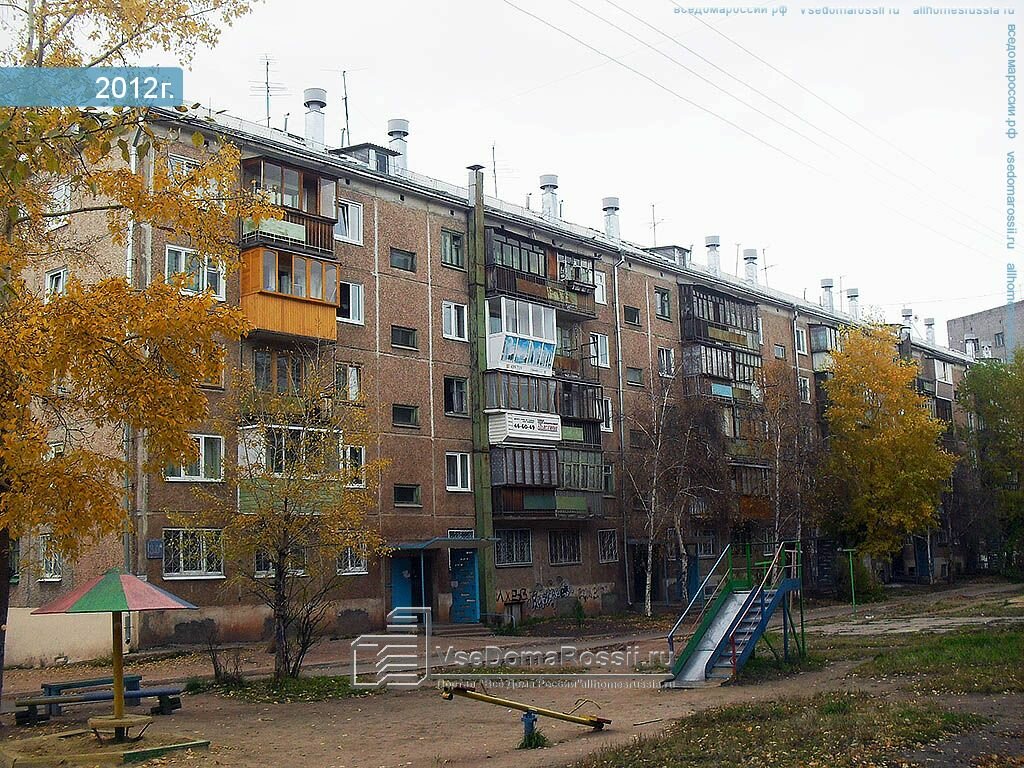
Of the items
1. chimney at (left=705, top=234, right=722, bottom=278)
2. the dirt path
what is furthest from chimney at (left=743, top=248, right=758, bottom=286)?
the dirt path

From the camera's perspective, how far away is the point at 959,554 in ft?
256

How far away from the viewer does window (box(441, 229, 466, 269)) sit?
133ft

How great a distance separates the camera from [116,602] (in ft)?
49.6

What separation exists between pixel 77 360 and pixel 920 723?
1189 cm

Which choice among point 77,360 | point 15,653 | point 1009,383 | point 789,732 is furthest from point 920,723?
point 1009,383

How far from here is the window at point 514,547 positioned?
40.9 m

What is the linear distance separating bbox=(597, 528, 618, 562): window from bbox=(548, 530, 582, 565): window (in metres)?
1.45

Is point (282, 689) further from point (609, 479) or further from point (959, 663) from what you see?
point (609, 479)

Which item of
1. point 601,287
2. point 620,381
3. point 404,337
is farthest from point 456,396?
point 601,287

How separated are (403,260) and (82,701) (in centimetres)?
2387

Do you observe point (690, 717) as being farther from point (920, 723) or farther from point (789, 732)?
point (920, 723)

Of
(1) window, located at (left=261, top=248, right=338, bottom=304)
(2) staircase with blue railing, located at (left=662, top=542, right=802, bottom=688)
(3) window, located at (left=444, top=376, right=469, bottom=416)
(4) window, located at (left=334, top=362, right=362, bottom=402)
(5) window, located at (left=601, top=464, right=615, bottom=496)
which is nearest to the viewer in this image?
(2) staircase with blue railing, located at (left=662, top=542, right=802, bottom=688)

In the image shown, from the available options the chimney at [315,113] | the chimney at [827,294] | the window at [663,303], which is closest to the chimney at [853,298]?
the chimney at [827,294]

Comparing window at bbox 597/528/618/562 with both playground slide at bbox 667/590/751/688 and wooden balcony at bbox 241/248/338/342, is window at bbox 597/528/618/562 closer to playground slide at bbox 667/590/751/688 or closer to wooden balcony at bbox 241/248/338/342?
wooden balcony at bbox 241/248/338/342
